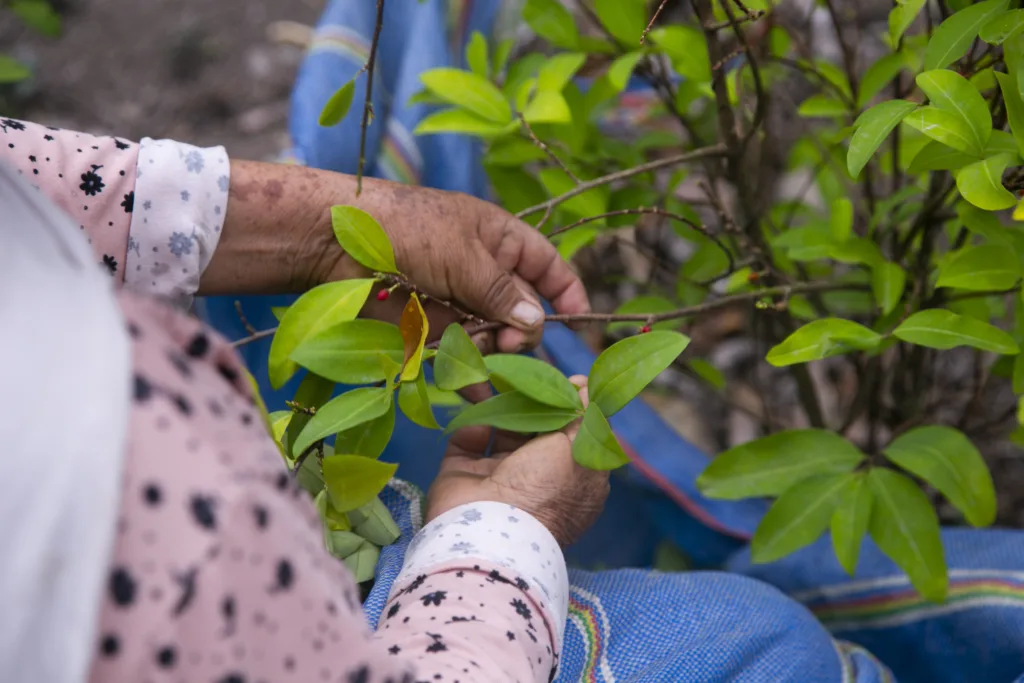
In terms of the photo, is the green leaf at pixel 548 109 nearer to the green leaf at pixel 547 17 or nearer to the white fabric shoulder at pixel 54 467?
the green leaf at pixel 547 17

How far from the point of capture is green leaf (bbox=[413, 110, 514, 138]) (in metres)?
0.97

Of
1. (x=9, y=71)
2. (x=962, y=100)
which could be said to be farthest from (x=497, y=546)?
(x=9, y=71)

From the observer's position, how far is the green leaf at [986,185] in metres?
0.69

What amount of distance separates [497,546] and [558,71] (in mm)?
518

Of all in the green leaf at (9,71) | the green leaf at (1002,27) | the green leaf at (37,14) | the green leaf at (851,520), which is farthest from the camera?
the green leaf at (37,14)

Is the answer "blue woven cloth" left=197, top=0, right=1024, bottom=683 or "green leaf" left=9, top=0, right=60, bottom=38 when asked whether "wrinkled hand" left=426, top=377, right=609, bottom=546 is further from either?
"green leaf" left=9, top=0, right=60, bottom=38

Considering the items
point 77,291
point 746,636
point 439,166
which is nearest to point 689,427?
point 439,166

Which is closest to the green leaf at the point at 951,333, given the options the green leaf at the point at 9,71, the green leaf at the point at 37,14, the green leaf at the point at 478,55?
the green leaf at the point at 478,55

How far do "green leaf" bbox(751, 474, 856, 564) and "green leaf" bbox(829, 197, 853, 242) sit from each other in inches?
9.4

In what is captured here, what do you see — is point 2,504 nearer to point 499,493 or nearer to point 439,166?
point 499,493

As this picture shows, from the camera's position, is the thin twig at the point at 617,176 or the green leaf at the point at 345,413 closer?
the green leaf at the point at 345,413

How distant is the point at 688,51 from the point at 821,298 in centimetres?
40

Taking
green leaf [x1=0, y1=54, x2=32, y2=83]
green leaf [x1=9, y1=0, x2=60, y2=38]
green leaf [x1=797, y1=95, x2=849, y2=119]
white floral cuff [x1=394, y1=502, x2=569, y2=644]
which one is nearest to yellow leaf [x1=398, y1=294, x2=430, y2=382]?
white floral cuff [x1=394, y1=502, x2=569, y2=644]

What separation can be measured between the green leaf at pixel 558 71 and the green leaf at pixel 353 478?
446mm
